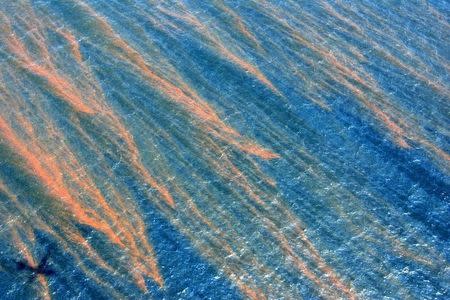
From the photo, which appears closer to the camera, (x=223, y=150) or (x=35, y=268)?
(x=35, y=268)

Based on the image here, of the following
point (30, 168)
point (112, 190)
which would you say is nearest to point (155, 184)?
point (112, 190)

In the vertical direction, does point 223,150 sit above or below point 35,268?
above

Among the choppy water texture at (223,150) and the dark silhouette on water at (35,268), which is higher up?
the choppy water texture at (223,150)

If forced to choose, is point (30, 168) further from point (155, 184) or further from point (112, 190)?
point (155, 184)

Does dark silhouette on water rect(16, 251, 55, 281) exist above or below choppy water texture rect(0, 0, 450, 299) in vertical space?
below

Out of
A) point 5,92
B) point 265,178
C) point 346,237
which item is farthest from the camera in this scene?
point 5,92

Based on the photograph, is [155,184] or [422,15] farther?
[422,15]

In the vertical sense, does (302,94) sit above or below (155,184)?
above

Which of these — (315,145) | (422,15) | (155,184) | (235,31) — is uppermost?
(422,15)
